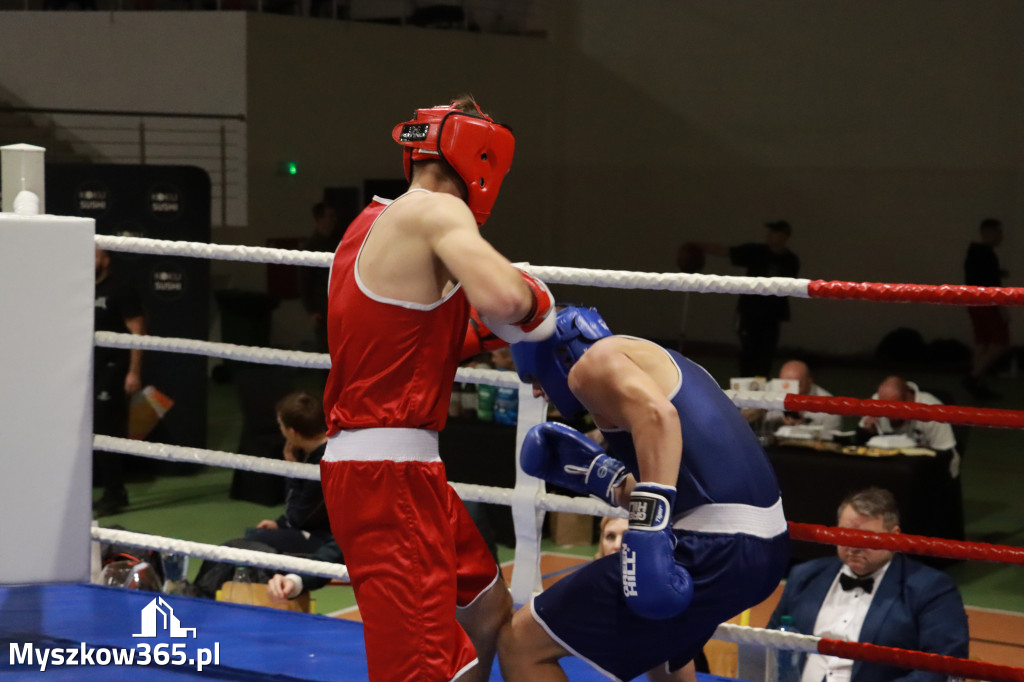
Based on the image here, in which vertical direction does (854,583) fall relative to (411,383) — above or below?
below

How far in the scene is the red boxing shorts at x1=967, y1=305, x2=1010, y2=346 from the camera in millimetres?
11625

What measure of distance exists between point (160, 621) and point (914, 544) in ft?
5.42

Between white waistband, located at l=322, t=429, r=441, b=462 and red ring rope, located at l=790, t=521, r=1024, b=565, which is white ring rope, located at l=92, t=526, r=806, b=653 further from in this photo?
white waistband, located at l=322, t=429, r=441, b=462

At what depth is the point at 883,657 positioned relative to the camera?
2295 mm

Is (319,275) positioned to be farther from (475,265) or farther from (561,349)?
(475,265)

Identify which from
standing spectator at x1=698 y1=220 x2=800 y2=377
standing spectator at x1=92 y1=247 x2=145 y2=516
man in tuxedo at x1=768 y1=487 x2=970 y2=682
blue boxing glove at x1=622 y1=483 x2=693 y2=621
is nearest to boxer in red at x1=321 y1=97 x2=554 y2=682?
blue boxing glove at x1=622 y1=483 x2=693 y2=621

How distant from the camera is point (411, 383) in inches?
76.4

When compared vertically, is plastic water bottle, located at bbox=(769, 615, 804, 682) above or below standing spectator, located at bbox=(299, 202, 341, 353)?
below

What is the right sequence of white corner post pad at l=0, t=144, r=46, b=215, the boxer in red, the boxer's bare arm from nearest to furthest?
the boxer's bare arm
the boxer in red
white corner post pad at l=0, t=144, r=46, b=215

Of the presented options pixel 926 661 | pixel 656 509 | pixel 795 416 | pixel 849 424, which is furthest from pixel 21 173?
pixel 849 424

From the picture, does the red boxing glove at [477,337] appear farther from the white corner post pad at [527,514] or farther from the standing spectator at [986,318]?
the standing spectator at [986,318]

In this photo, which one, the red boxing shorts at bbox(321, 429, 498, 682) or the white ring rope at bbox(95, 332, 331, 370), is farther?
the white ring rope at bbox(95, 332, 331, 370)

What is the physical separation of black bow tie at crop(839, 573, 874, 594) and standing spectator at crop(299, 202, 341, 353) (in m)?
5.77

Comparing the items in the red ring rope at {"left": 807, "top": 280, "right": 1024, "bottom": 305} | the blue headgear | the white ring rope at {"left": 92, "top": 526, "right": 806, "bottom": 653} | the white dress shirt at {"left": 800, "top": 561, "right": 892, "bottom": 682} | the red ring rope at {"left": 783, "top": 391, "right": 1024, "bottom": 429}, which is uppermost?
the red ring rope at {"left": 807, "top": 280, "right": 1024, "bottom": 305}
